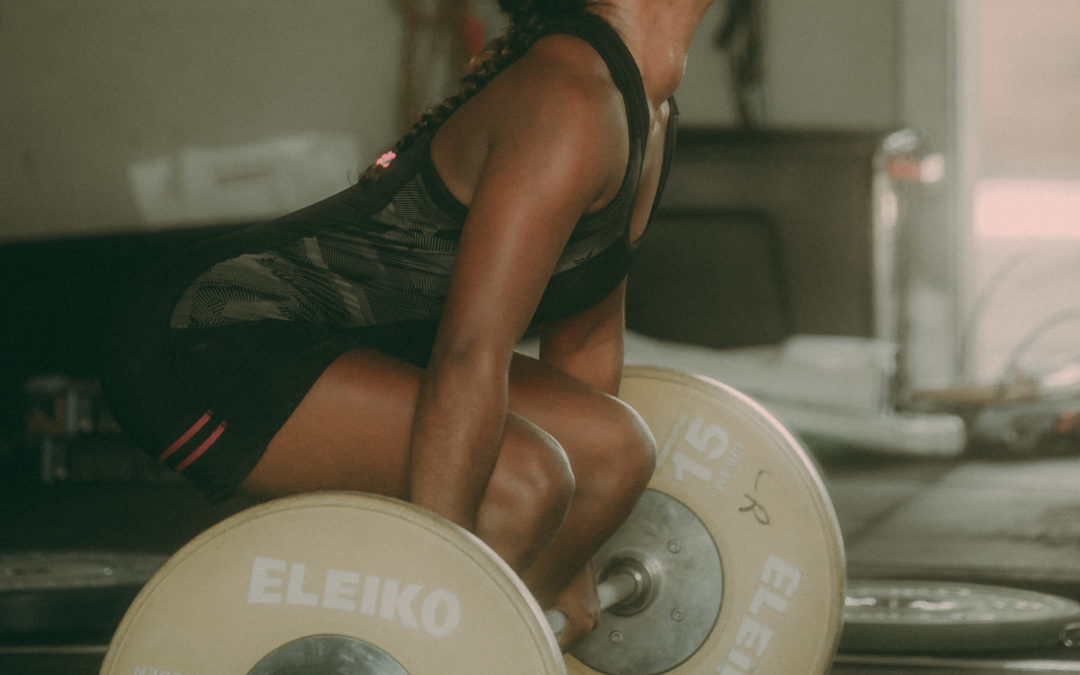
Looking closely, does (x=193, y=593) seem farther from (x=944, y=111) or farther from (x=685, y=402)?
(x=944, y=111)

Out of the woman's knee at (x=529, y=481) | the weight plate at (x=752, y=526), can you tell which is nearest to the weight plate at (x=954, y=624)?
the weight plate at (x=752, y=526)

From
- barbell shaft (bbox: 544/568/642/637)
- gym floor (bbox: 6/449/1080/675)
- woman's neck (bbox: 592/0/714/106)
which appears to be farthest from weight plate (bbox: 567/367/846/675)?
woman's neck (bbox: 592/0/714/106)

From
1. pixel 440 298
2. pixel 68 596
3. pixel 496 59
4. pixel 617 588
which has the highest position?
pixel 496 59

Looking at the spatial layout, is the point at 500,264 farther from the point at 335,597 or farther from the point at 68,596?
the point at 68,596

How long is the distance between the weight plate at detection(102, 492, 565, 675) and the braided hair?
13.7 inches

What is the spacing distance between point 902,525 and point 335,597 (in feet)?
7.14

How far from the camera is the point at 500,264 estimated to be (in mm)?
845

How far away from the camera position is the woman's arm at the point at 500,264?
0.85 meters

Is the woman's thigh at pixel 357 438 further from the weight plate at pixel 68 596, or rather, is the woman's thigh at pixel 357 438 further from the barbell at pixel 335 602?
the weight plate at pixel 68 596

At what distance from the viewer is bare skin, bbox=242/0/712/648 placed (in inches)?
33.4

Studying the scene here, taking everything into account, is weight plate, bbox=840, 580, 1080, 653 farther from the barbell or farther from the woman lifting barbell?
the barbell

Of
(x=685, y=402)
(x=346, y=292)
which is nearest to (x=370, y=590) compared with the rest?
(x=346, y=292)

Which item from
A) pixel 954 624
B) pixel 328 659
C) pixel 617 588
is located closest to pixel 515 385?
pixel 617 588

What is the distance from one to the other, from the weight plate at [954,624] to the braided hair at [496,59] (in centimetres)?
105
